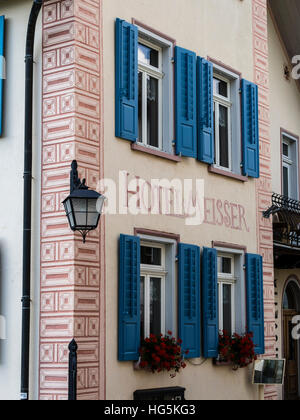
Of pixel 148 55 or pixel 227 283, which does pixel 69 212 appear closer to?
pixel 148 55

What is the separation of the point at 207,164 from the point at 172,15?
2203mm

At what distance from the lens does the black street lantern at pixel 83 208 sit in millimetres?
9680

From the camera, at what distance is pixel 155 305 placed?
11.9 m

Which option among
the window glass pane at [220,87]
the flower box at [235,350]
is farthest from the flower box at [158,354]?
the window glass pane at [220,87]

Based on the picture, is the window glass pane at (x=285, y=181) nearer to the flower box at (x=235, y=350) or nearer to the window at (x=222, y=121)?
the window at (x=222, y=121)

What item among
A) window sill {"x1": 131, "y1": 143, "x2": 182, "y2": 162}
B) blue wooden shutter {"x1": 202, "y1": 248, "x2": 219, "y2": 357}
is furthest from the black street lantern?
blue wooden shutter {"x1": 202, "y1": 248, "x2": 219, "y2": 357}

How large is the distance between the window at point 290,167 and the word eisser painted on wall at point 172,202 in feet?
12.8

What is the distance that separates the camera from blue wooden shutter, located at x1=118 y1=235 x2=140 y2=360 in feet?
35.6

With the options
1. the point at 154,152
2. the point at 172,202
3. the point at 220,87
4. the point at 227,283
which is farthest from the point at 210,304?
the point at 220,87

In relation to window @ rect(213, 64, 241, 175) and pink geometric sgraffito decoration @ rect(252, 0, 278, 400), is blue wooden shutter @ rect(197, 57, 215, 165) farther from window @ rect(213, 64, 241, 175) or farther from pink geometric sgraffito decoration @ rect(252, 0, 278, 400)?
pink geometric sgraffito decoration @ rect(252, 0, 278, 400)

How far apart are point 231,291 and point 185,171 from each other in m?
2.25

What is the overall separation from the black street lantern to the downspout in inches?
33.1

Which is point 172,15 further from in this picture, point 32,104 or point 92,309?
point 92,309
